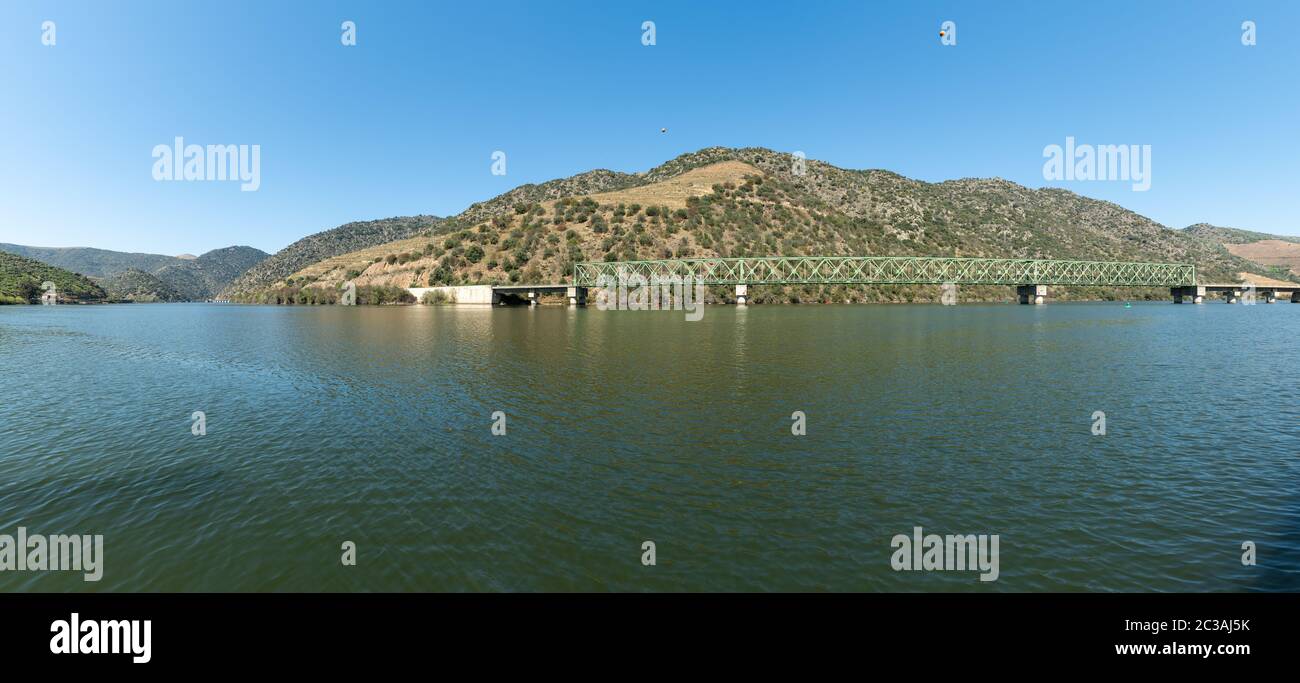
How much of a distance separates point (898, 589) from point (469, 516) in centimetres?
1038

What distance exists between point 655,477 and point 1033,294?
21655cm

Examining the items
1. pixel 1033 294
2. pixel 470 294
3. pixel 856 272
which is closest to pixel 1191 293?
pixel 1033 294

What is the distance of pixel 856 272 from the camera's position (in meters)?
174

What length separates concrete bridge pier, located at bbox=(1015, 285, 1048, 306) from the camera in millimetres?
168125

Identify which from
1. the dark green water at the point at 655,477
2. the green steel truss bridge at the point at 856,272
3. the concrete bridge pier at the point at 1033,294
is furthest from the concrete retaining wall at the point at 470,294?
the concrete bridge pier at the point at 1033,294

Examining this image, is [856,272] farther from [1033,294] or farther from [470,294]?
[470,294]

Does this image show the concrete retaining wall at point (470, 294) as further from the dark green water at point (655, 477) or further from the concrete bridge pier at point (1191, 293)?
the concrete bridge pier at point (1191, 293)

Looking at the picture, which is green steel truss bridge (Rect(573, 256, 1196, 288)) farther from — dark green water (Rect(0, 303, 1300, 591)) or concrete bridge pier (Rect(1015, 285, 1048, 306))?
dark green water (Rect(0, 303, 1300, 591))

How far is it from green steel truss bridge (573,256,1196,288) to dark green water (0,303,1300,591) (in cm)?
12286

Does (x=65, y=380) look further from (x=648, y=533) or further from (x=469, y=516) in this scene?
(x=648, y=533)
